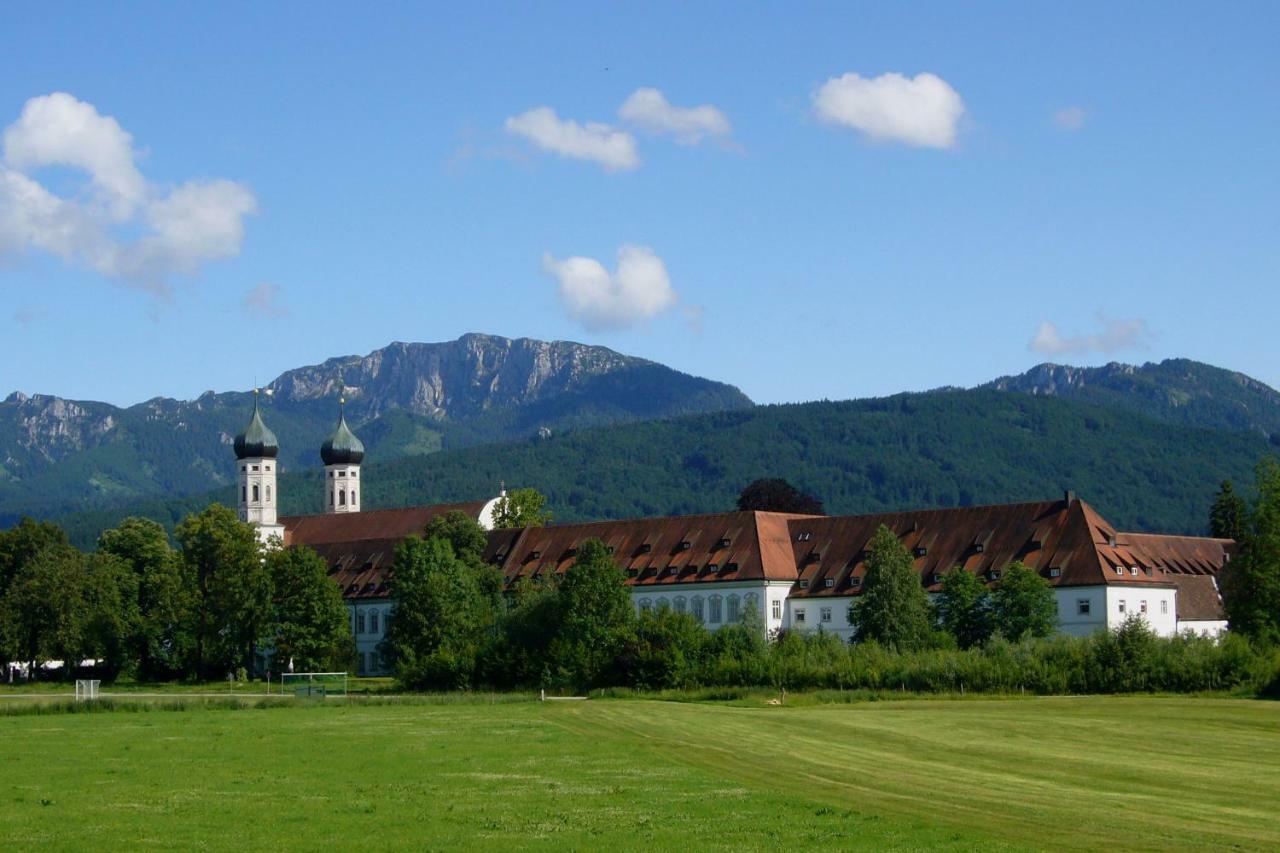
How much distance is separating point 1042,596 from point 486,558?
46.9 m

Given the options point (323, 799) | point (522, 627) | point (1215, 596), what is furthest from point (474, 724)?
point (1215, 596)

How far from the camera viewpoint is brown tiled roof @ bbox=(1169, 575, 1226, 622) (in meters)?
115

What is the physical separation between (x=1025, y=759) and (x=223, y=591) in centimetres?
7884

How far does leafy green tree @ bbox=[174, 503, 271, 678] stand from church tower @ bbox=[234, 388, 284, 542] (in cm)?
3750

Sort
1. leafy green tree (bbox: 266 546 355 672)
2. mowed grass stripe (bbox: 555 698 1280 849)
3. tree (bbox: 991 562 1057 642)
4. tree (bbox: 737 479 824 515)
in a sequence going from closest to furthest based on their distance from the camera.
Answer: mowed grass stripe (bbox: 555 698 1280 849)
tree (bbox: 991 562 1057 642)
leafy green tree (bbox: 266 546 355 672)
tree (bbox: 737 479 824 515)

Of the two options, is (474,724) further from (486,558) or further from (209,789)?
(486,558)

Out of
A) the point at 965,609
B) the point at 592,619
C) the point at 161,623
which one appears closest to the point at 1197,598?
the point at 965,609

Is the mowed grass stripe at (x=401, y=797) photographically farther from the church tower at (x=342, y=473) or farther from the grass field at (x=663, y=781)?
the church tower at (x=342, y=473)

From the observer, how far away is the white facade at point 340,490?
17688 cm

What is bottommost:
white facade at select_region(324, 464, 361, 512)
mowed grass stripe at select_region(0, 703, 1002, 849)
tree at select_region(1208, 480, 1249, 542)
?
mowed grass stripe at select_region(0, 703, 1002, 849)

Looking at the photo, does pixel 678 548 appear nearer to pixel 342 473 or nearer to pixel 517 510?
pixel 517 510

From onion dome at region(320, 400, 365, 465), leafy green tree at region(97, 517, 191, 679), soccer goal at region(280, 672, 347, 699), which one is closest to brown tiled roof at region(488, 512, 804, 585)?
soccer goal at region(280, 672, 347, 699)

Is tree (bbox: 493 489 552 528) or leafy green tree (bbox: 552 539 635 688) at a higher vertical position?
tree (bbox: 493 489 552 528)

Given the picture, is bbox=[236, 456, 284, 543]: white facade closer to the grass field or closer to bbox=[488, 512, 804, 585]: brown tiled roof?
bbox=[488, 512, 804, 585]: brown tiled roof
